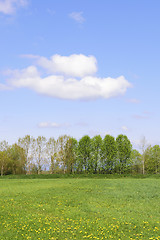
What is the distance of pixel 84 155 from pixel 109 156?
823 centimetres

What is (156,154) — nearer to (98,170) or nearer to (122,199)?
(98,170)

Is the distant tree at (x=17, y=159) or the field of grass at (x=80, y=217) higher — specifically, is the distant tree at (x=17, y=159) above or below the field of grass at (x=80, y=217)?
above

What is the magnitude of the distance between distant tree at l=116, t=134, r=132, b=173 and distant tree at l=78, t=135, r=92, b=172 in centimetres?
987

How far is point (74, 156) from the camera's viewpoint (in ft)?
252

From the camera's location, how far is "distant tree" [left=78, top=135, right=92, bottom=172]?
74250mm

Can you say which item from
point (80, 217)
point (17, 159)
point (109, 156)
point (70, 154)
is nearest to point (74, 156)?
point (70, 154)

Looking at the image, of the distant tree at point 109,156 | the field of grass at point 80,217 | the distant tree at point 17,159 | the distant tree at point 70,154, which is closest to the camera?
the field of grass at point 80,217

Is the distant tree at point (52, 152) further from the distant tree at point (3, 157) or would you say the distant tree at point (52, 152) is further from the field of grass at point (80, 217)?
the field of grass at point (80, 217)

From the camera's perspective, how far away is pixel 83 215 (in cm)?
2100

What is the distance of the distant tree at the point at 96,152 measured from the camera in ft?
241

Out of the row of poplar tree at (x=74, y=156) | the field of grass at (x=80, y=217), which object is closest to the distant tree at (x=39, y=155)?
the row of poplar tree at (x=74, y=156)

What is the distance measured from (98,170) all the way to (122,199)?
4536 cm

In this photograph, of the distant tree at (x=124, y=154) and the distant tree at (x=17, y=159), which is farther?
the distant tree at (x=17, y=159)

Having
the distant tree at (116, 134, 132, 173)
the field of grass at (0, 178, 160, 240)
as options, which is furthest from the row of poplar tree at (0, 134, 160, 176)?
the field of grass at (0, 178, 160, 240)
